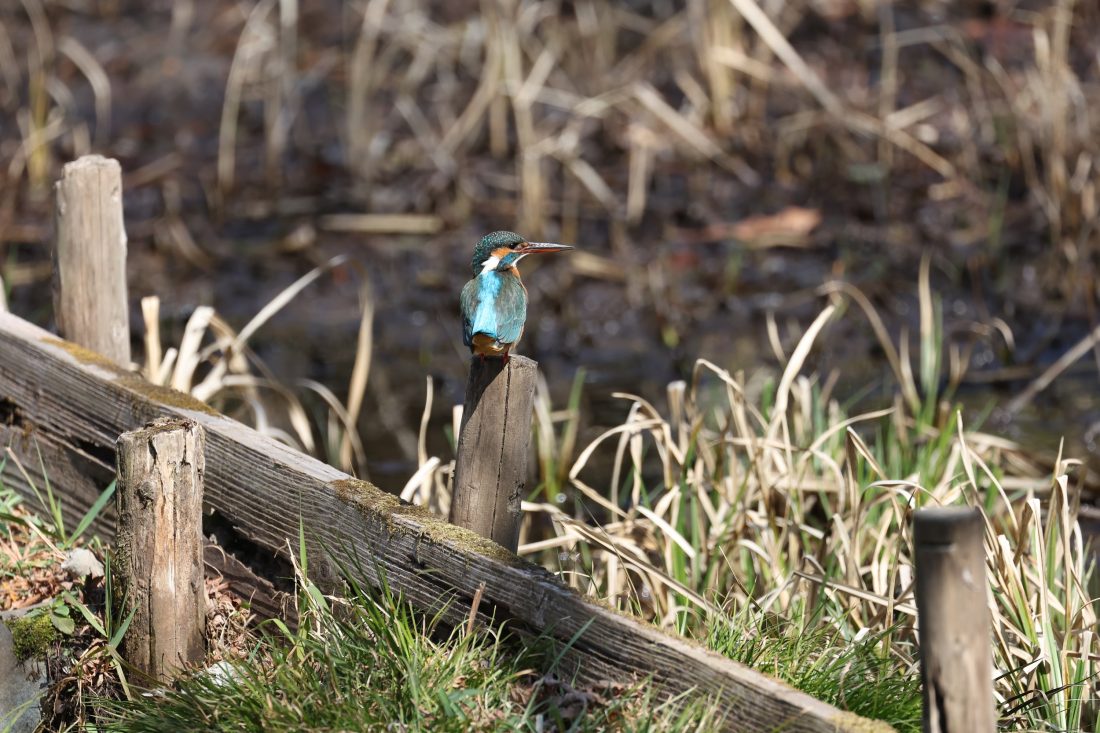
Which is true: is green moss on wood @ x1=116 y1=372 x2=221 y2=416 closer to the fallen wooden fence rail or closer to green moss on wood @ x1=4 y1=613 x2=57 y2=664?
the fallen wooden fence rail

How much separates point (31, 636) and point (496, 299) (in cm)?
139

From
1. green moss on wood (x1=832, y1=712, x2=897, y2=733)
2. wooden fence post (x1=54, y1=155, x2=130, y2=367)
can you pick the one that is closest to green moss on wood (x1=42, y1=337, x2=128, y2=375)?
wooden fence post (x1=54, y1=155, x2=130, y2=367)

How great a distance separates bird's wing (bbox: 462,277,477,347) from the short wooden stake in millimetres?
620

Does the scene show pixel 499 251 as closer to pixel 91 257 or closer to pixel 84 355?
pixel 84 355

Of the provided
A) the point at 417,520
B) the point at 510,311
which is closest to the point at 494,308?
the point at 510,311

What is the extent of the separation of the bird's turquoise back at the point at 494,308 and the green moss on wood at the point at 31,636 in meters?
1.25

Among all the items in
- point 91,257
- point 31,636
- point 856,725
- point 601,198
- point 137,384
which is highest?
point 91,257

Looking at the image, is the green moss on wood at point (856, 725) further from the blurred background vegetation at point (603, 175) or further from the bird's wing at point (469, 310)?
the blurred background vegetation at point (603, 175)

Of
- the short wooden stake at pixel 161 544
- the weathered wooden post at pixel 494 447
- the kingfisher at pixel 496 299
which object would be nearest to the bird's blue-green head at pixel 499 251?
the kingfisher at pixel 496 299

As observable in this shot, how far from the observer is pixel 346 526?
122 inches

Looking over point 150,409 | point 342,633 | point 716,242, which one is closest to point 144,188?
point 716,242

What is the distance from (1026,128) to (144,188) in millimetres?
5018

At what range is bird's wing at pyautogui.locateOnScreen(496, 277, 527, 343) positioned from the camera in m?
2.93

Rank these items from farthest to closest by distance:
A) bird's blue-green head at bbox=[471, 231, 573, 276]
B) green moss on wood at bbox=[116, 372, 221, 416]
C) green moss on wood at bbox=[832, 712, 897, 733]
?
green moss on wood at bbox=[116, 372, 221, 416] → bird's blue-green head at bbox=[471, 231, 573, 276] → green moss on wood at bbox=[832, 712, 897, 733]
